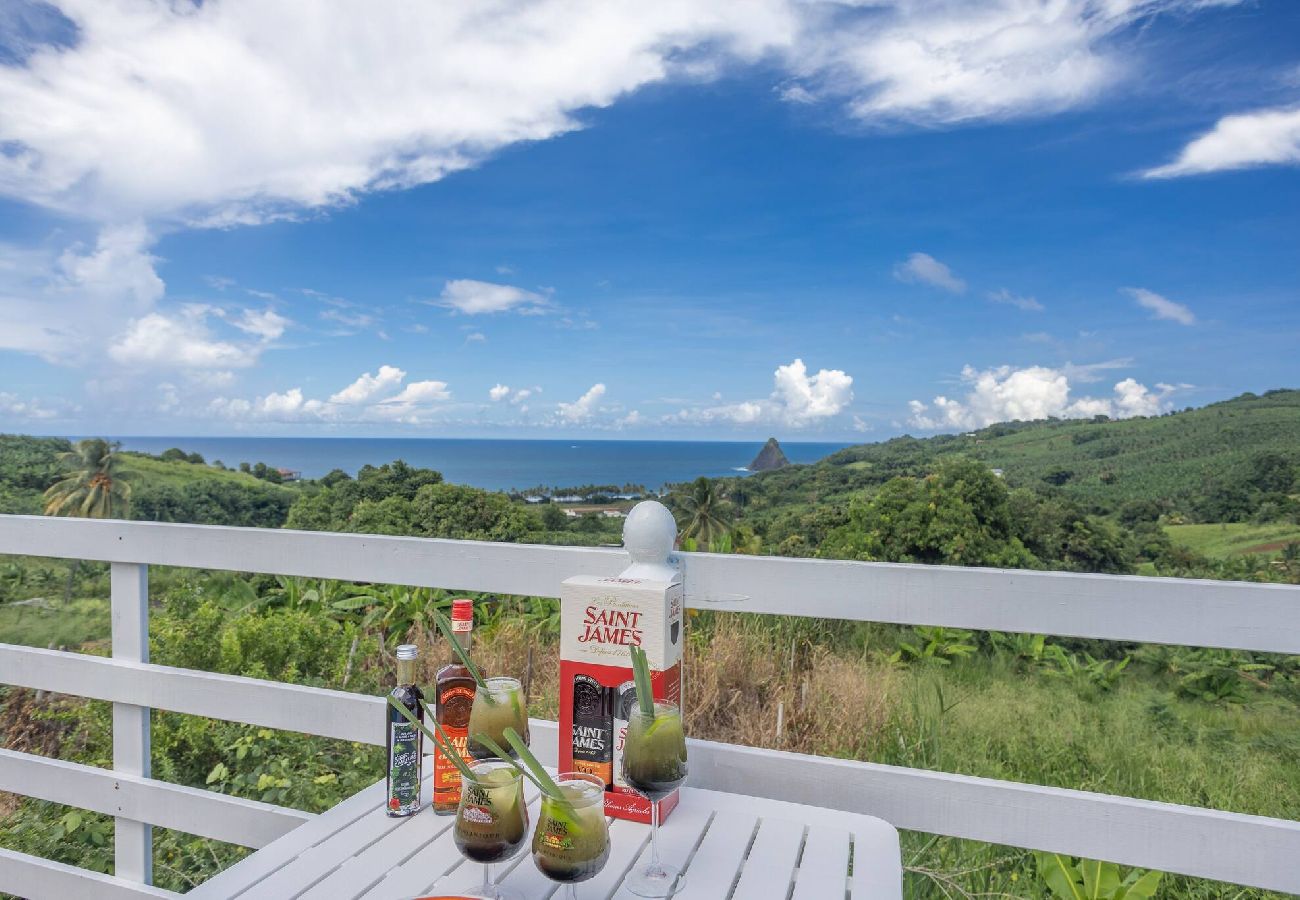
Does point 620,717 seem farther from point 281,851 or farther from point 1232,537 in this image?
point 1232,537

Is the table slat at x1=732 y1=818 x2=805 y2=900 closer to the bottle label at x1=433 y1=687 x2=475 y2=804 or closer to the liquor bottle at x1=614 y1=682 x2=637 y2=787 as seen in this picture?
the liquor bottle at x1=614 y1=682 x2=637 y2=787

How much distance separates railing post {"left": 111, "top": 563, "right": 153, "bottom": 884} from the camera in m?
1.80

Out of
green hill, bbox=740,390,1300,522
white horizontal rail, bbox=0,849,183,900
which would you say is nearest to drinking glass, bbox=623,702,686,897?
white horizontal rail, bbox=0,849,183,900

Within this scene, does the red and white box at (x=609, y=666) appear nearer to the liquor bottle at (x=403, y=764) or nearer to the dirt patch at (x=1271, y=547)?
the liquor bottle at (x=403, y=764)

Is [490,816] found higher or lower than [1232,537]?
higher

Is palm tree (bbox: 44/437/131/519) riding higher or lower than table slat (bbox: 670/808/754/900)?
higher

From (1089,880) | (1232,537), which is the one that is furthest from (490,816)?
(1232,537)

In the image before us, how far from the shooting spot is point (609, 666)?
1106mm

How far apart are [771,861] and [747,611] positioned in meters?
0.48

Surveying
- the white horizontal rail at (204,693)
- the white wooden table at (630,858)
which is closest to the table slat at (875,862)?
the white wooden table at (630,858)

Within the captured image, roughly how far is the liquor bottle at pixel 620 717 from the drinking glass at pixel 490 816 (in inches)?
10.1

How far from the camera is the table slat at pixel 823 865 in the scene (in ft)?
3.01

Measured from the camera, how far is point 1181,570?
15.2 ft

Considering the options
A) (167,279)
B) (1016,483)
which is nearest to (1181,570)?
(1016,483)
